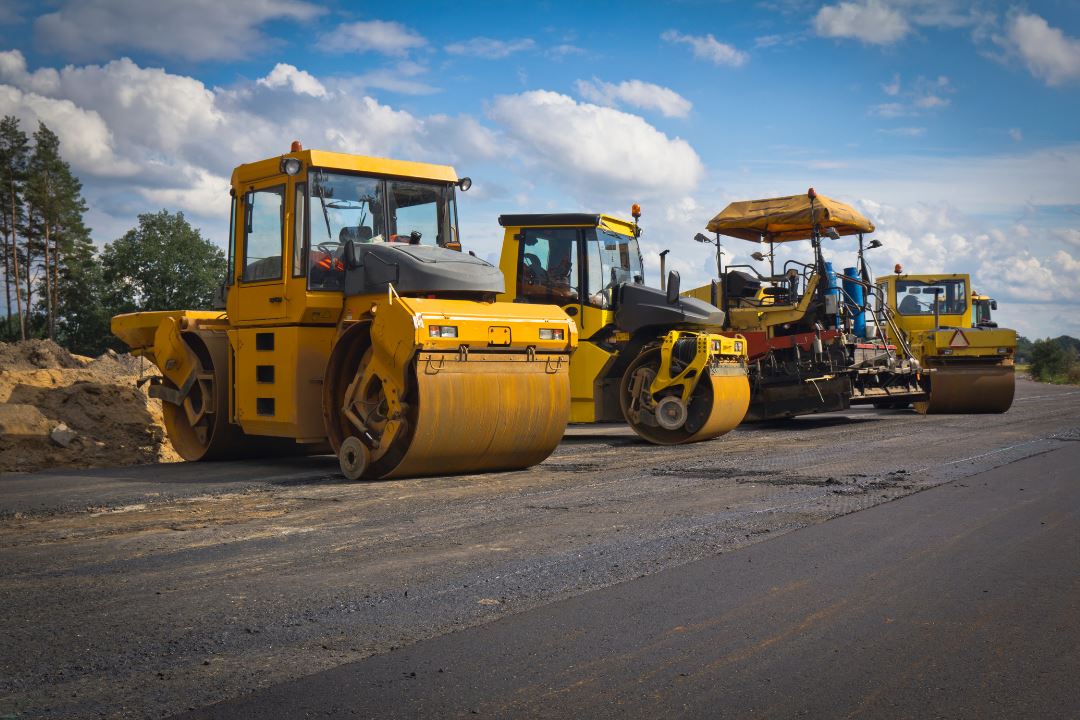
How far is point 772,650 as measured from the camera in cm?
401

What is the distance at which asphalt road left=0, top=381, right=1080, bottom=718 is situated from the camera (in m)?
3.88

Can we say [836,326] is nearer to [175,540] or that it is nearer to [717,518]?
[717,518]

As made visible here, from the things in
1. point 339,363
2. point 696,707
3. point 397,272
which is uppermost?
point 397,272

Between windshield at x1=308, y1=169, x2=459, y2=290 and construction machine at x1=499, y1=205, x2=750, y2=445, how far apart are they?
92.7 inches

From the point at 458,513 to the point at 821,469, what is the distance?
4.01 m

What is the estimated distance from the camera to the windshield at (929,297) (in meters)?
20.4

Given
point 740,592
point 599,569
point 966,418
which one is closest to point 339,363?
point 599,569

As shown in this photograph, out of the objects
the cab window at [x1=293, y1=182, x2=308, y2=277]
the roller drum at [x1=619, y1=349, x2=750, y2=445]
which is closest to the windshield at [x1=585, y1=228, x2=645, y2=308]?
the roller drum at [x1=619, y1=349, x2=750, y2=445]

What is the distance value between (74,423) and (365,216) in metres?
5.34

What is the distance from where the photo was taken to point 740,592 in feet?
16.0

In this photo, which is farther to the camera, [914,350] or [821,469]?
[914,350]

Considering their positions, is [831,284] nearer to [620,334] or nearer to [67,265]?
[620,334]

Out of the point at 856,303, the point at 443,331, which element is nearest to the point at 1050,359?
the point at 856,303

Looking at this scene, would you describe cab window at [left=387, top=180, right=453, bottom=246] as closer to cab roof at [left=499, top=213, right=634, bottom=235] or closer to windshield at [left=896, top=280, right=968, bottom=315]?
cab roof at [left=499, top=213, right=634, bottom=235]
